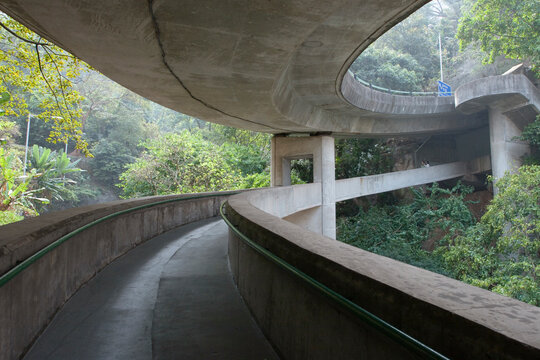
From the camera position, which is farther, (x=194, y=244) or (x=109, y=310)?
(x=194, y=244)

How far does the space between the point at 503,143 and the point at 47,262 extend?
66.9ft

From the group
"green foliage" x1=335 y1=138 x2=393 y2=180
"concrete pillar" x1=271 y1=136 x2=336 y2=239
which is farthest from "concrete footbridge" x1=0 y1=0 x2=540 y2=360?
"green foliage" x1=335 y1=138 x2=393 y2=180

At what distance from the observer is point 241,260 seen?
195 inches

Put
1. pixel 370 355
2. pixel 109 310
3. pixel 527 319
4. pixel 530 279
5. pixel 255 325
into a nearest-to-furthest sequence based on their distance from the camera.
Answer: pixel 527 319, pixel 370 355, pixel 255 325, pixel 109 310, pixel 530 279

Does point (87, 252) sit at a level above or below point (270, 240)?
below

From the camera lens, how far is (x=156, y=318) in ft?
13.9

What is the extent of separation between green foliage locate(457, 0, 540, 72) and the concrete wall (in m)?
19.0

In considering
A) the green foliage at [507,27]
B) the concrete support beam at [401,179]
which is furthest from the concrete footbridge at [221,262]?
the green foliage at [507,27]

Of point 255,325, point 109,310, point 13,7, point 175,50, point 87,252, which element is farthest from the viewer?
point 175,50

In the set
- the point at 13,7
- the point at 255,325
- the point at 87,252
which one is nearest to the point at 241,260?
the point at 255,325

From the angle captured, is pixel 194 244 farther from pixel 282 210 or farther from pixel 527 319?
pixel 527 319

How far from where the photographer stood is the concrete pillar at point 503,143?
61.2 feet

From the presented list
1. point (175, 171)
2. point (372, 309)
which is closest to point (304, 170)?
point (175, 171)

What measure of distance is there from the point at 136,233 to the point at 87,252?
2.82m
